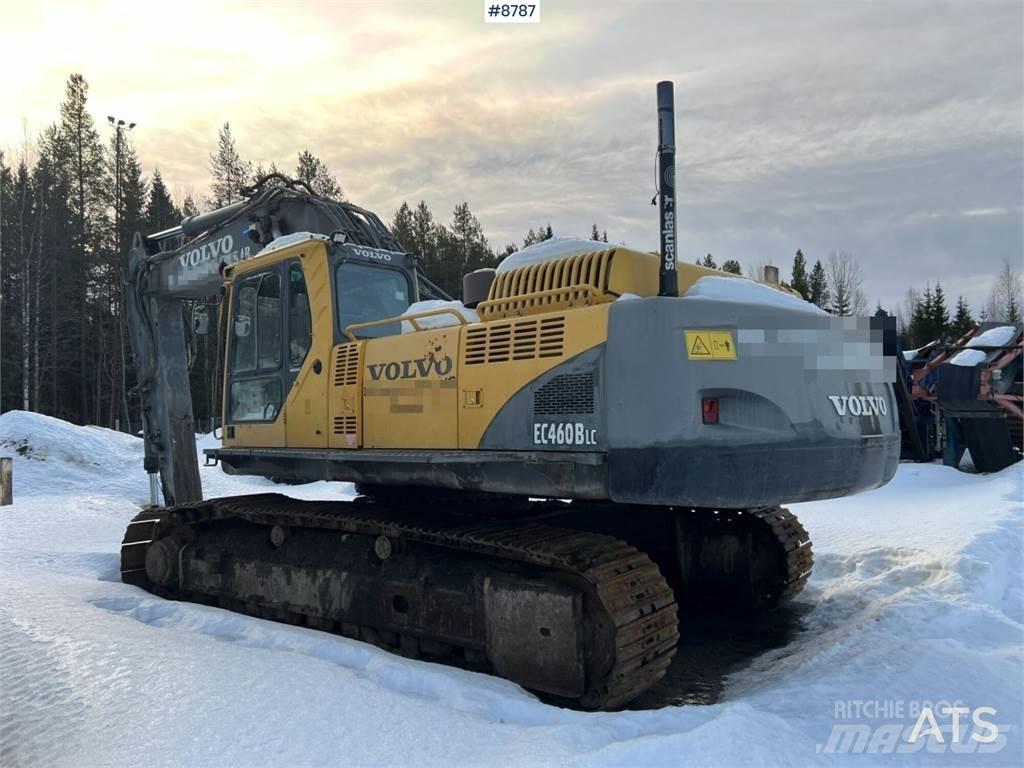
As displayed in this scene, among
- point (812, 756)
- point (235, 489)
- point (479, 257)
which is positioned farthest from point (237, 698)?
point (479, 257)

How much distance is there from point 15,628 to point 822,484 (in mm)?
4897

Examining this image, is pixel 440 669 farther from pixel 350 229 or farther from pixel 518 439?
pixel 350 229

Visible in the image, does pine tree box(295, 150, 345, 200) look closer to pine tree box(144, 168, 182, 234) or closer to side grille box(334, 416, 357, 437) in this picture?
pine tree box(144, 168, 182, 234)

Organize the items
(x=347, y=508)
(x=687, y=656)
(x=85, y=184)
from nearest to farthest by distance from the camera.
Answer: (x=687, y=656) < (x=347, y=508) < (x=85, y=184)

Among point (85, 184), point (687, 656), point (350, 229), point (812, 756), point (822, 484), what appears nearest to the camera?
point (812, 756)

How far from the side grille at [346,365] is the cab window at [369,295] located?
10.5 inches

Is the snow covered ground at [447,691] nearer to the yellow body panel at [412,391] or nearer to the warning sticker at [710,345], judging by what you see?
the yellow body panel at [412,391]

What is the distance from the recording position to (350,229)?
677 centimetres

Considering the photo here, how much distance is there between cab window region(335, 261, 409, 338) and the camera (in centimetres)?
572

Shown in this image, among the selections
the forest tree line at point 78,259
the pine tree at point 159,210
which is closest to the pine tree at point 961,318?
the forest tree line at point 78,259

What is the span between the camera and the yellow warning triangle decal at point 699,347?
3.85m

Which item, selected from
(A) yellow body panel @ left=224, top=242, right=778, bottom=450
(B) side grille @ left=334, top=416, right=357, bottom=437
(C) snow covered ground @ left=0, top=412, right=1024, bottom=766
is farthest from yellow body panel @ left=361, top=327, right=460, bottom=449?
(C) snow covered ground @ left=0, top=412, right=1024, bottom=766

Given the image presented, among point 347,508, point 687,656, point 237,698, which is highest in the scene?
point 347,508

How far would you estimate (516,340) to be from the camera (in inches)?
171
